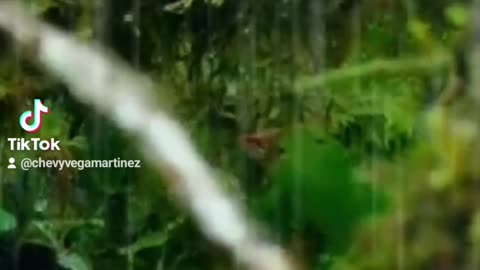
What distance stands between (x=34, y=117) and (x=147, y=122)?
25cm

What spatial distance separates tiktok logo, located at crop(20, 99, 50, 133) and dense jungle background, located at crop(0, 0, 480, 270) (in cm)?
1

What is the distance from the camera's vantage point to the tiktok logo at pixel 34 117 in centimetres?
193

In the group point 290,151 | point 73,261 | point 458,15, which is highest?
point 458,15

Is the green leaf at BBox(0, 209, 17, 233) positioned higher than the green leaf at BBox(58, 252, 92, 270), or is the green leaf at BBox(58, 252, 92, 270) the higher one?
the green leaf at BBox(0, 209, 17, 233)

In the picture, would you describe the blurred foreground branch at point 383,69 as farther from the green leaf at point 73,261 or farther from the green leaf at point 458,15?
the green leaf at point 73,261

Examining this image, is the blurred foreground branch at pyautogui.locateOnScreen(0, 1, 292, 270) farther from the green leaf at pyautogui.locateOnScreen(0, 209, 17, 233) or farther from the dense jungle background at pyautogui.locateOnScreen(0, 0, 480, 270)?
the green leaf at pyautogui.locateOnScreen(0, 209, 17, 233)

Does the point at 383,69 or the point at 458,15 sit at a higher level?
the point at 458,15

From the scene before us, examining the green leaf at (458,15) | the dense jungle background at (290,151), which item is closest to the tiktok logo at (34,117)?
the dense jungle background at (290,151)

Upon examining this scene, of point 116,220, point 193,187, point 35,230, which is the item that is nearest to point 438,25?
point 193,187

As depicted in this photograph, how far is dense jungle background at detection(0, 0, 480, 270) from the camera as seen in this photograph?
Answer: 6.35 ft

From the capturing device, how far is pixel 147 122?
196 cm

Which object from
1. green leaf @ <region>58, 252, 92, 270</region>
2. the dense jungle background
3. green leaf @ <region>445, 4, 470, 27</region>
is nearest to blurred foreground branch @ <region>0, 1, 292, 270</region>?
the dense jungle background

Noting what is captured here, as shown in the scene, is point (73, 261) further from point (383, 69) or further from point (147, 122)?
point (383, 69)

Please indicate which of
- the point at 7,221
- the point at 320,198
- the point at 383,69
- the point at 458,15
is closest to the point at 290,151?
the point at 320,198
